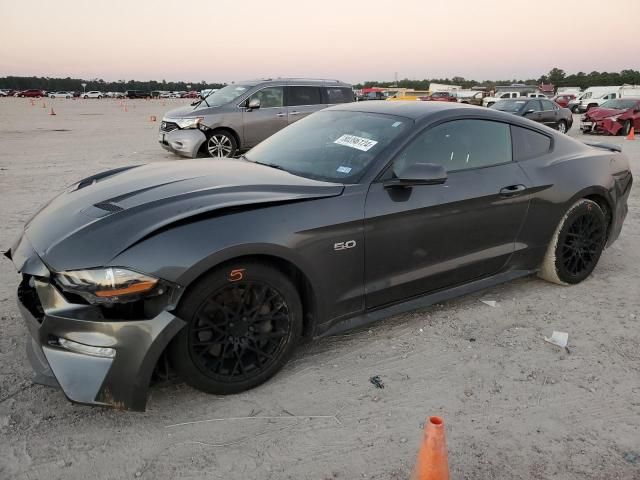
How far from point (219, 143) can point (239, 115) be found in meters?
0.70

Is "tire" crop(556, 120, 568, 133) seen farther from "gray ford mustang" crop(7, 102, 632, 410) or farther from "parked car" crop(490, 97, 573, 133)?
"gray ford mustang" crop(7, 102, 632, 410)

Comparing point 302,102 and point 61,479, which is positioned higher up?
point 302,102

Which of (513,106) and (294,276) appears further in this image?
(513,106)

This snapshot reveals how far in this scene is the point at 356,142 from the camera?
3.35 metres

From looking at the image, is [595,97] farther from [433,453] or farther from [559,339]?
[433,453]

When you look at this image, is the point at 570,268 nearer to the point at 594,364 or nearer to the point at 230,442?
the point at 594,364

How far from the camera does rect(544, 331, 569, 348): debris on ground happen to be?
132 inches

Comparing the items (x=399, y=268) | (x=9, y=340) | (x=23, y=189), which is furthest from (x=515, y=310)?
(x=23, y=189)

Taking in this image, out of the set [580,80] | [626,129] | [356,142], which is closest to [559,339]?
[356,142]

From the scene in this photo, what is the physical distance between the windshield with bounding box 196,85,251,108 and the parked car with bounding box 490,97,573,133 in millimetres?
9245

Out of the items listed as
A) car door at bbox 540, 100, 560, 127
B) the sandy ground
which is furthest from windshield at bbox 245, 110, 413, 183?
car door at bbox 540, 100, 560, 127

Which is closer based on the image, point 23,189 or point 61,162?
point 23,189

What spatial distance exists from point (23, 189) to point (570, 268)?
7.20 metres

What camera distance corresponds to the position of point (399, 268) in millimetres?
3148
